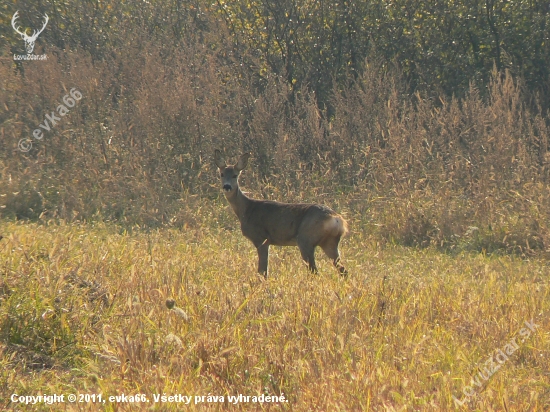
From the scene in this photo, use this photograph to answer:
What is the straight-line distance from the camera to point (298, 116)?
561 inches

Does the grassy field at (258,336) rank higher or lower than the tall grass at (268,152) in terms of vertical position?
higher

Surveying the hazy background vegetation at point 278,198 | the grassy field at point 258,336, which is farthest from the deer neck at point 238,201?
the grassy field at point 258,336

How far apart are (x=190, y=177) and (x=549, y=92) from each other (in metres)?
7.06

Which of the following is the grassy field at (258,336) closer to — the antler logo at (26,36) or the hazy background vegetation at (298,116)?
the hazy background vegetation at (298,116)

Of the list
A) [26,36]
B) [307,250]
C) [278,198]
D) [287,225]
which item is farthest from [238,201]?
[26,36]

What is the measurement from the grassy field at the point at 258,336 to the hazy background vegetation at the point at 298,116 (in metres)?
3.61

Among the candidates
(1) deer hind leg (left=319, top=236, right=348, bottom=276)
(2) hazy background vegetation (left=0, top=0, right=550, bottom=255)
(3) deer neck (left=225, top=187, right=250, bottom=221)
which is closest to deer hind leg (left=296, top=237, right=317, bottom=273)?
(1) deer hind leg (left=319, top=236, right=348, bottom=276)

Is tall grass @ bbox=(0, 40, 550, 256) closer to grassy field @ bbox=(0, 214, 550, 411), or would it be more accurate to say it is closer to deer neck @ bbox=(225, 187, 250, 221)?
deer neck @ bbox=(225, 187, 250, 221)

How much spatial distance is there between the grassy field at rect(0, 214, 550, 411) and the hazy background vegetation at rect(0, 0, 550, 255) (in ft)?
11.9

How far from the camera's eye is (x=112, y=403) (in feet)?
14.6

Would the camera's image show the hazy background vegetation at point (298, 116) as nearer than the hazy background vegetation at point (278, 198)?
No

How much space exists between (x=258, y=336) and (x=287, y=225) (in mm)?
3623

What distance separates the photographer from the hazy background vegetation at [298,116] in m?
11.3

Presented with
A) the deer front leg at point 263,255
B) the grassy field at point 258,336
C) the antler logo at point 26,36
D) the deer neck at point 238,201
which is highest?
the grassy field at point 258,336
